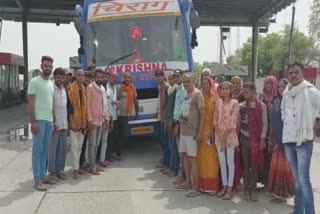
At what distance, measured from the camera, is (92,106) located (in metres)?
8.31

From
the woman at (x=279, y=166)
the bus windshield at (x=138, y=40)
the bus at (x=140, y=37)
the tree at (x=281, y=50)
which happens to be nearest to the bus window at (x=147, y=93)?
the bus at (x=140, y=37)

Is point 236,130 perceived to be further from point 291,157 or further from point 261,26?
point 261,26

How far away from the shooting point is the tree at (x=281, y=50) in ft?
184

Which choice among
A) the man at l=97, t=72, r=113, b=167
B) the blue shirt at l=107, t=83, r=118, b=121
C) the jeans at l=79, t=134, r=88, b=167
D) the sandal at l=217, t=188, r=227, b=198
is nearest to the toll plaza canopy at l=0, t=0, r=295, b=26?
the blue shirt at l=107, t=83, r=118, b=121

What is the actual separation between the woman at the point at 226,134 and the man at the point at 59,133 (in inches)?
99.7

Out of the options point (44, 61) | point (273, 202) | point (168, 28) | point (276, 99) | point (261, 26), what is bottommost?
point (273, 202)

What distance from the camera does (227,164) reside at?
22.4ft

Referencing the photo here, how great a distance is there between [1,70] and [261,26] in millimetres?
18482

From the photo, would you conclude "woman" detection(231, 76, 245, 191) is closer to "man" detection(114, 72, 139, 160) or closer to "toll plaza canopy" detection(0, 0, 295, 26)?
"man" detection(114, 72, 139, 160)

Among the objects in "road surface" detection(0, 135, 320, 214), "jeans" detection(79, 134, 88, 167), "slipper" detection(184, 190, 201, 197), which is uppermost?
"jeans" detection(79, 134, 88, 167)

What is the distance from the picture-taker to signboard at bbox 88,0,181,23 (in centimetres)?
1023

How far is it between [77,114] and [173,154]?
1.78 m

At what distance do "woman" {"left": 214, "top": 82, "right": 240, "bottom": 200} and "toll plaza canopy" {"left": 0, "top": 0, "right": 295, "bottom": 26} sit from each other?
70.5ft

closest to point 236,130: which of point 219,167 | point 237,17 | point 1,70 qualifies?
point 219,167
